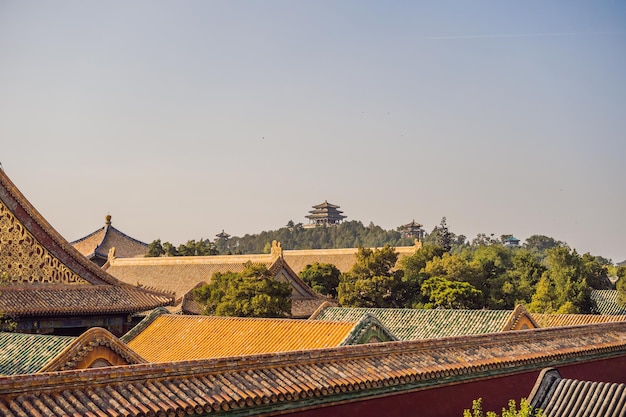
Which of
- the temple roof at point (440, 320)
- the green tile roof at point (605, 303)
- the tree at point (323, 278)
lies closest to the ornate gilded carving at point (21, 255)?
the temple roof at point (440, 320)

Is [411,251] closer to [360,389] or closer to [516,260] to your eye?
[516,260]

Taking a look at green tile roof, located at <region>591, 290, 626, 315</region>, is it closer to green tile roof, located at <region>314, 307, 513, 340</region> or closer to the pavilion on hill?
green tile roof, located at <region>314, 307, 513, 340</region>

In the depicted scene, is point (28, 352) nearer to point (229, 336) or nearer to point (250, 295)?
point (229, 336)

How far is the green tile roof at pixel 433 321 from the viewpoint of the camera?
16.8 m

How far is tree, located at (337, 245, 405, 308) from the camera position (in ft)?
89.9

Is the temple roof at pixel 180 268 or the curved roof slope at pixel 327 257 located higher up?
the curved roof slope at pixel 327 257

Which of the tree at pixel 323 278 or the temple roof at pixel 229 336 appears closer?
the temple roof at pixel 229 336

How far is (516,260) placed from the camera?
35.2 meters

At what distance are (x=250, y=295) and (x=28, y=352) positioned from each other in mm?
11234

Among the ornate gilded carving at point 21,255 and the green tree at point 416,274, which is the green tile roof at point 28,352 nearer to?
the ornate gilded carving at point 21,255

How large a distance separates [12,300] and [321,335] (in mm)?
5166

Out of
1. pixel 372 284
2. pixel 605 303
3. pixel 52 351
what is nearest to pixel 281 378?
pixel 52 351

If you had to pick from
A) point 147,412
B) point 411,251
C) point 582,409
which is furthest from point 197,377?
point 411,251

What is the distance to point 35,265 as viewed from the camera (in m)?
14.1
